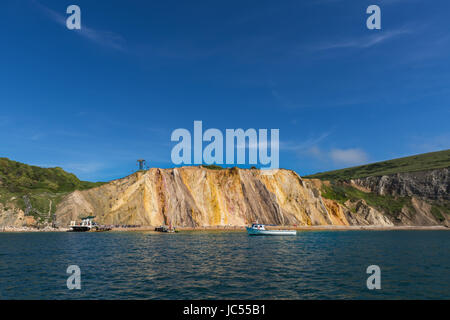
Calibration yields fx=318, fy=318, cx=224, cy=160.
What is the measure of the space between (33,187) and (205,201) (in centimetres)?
9200

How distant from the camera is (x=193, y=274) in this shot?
99.4ft

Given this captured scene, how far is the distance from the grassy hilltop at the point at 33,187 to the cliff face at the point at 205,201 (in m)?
6.84

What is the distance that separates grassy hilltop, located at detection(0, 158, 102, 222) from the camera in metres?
122

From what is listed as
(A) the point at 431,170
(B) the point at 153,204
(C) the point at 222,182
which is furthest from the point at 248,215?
(A) the point at 431,170

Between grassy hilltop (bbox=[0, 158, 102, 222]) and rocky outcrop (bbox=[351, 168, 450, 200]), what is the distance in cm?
17275

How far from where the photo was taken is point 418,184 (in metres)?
182

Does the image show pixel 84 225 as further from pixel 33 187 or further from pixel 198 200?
pixel 33 187

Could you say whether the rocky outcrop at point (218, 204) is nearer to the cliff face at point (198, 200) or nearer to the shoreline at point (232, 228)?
the cliff face at point (198, 200)

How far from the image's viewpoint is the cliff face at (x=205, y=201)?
121688 mm

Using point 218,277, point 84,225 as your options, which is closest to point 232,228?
point 84,225

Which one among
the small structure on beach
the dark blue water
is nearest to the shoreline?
the small structure on beach

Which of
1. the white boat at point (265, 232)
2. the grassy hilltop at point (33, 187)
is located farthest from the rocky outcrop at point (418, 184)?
the grassy hilltop at point (33, 187)

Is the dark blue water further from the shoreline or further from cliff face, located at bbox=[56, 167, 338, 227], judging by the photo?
cliff face, located at bbox=[56, 167, 338, 227]

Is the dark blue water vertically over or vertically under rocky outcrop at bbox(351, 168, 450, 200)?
under
